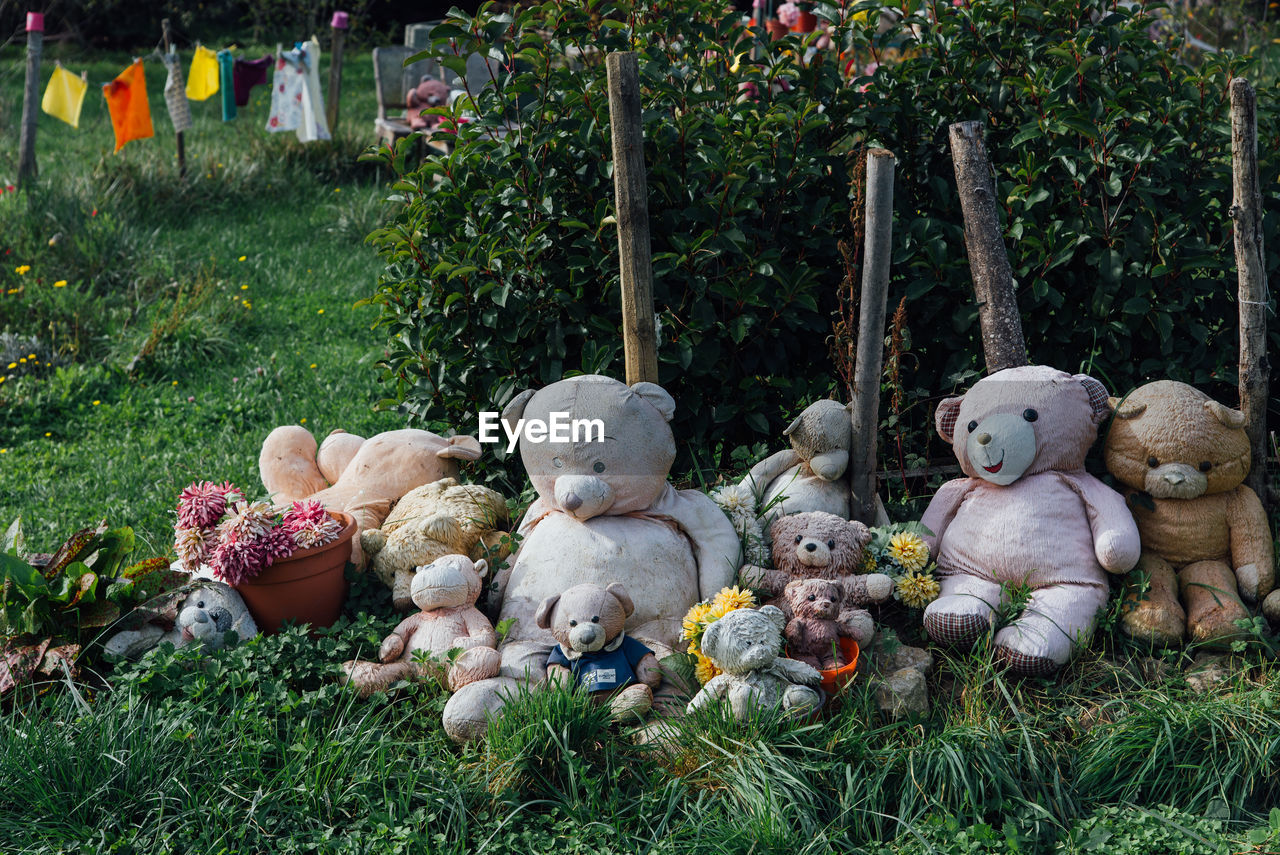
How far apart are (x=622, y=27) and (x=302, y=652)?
2607 millimetres

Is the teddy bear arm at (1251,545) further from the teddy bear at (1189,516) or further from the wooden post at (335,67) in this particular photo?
the wooden post at (335,67)

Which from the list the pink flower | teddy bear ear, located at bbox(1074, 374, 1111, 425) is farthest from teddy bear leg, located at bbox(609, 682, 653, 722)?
teddy bear ear, located at bbox(1074, 374, 1111, 425)

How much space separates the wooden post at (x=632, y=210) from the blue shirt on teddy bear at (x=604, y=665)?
3.25 feet

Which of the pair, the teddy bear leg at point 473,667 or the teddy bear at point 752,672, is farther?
the teddy bear leg at point 473,667

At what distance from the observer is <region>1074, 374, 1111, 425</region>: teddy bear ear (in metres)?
3.54

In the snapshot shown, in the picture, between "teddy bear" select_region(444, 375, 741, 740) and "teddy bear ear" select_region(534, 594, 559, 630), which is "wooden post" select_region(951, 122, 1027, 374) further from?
"teddy bear ear" select_region(534, 594, 559, 630)

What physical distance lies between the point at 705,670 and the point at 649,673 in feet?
0.56

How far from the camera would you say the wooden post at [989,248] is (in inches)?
150

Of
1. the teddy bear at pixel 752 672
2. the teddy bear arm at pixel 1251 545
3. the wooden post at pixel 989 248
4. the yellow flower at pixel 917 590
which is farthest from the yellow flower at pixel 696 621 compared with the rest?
the teddy bear arm at pixel 1251 545

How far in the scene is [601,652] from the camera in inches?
128

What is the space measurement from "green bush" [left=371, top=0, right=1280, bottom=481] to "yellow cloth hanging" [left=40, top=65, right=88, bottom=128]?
5.72 metres

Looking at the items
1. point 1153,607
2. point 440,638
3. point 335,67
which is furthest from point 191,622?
point 335,67

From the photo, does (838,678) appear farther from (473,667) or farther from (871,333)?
(871,333)

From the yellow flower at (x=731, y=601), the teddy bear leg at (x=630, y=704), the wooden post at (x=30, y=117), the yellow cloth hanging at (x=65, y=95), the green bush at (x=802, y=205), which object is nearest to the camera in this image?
the teddy bear leg at (x=630, y=704)
